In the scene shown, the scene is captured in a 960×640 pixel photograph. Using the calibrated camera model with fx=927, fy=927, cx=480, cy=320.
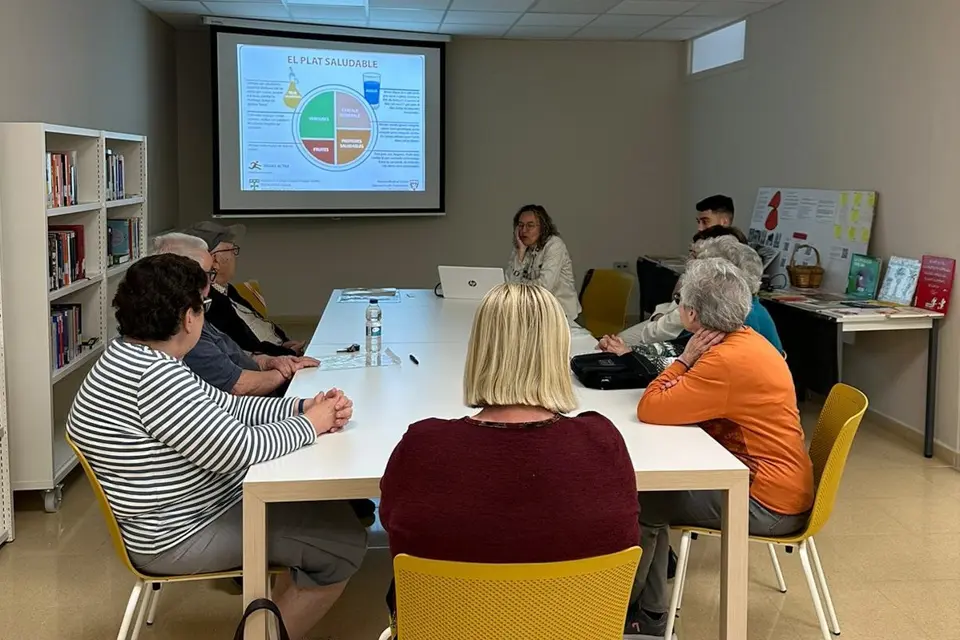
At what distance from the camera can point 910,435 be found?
15.8 feet

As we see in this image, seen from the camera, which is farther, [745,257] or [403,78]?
[403,78]

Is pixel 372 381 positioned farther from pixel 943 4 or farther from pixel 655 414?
pixel 943 4

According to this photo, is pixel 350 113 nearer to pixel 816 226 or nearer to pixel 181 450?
pixel 816 226

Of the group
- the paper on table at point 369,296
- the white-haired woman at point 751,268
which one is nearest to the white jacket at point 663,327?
the white-haired woman at point 751,268

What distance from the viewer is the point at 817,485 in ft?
8.19

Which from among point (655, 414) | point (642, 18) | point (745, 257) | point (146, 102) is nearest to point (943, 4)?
point (745, 257)

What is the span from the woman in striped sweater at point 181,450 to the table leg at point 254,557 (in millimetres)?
125

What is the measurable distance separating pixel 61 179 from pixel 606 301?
3.16m

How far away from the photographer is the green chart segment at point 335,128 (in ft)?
25.0

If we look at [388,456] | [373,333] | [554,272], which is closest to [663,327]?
[373,333]

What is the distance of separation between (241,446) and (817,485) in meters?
1.51

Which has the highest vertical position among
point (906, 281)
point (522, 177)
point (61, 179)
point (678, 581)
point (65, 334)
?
point (522, 177)

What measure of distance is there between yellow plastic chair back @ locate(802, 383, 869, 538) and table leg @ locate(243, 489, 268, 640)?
1.40m

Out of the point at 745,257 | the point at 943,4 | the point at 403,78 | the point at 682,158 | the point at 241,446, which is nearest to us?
the point at 241,446
